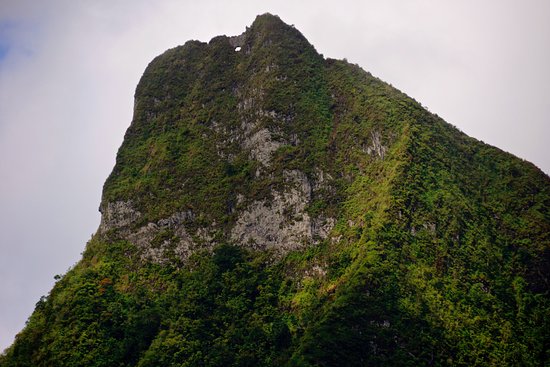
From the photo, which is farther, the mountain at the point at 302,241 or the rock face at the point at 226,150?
the rock face at the point at 226,150

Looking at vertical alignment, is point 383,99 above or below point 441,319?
above

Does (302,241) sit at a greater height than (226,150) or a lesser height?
lesser

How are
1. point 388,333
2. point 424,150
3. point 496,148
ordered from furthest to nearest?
point 496,148, point 424,150, point 388,333

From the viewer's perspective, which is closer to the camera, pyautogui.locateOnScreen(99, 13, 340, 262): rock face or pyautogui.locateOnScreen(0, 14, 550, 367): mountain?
pyautogui.locateOnScreen(0, 14, 550, 367): mountain

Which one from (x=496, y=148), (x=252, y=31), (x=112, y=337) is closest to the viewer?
(x=112, y=337)

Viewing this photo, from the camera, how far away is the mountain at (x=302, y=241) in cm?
5191

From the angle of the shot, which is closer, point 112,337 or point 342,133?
point 112,337

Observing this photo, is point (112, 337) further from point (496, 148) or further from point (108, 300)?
point (496, 148)

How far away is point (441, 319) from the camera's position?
51.6 metres

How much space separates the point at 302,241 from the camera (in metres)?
61.8

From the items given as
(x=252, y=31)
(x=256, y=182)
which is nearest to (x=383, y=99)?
(x=256, y=182)

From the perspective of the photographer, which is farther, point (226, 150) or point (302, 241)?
point (226, 150)

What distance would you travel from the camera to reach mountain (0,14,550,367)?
51906 millimetres

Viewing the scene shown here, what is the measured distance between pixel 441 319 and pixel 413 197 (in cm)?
1230
